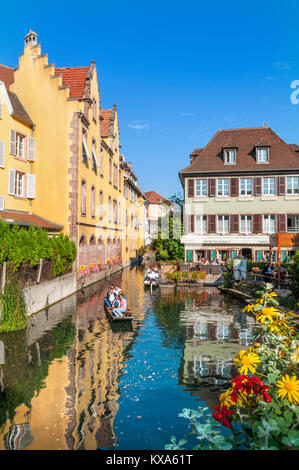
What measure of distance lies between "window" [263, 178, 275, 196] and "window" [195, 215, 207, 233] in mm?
6336

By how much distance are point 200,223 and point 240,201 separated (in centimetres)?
440

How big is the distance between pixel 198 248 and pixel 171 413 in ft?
95.3

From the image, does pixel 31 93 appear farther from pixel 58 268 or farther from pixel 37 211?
pixel 58 268

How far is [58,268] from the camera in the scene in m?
20.3

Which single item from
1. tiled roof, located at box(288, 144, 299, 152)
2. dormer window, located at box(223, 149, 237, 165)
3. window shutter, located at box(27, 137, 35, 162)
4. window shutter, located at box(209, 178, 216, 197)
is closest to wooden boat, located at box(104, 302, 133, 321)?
window shutter, located at box(27, 137, 35, 162)

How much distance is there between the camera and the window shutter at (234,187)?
36.1 metres

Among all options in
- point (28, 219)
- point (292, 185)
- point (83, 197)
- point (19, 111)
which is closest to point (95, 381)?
point (28, 219)

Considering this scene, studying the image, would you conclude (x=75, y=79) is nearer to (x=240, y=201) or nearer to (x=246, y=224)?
(x=240, y=201)

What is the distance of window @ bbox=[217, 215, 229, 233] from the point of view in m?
36.3

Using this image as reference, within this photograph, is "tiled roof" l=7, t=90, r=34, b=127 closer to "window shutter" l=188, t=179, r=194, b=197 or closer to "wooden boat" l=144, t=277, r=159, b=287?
"wooden boat" l=144, t=277, r=159, b=287

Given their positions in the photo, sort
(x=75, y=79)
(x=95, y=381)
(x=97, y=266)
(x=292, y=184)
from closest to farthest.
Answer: (x=95, y=381)
(x=75, y=79)
(x=97, y=266)
(x=292, y=184)

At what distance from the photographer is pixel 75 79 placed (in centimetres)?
2814
